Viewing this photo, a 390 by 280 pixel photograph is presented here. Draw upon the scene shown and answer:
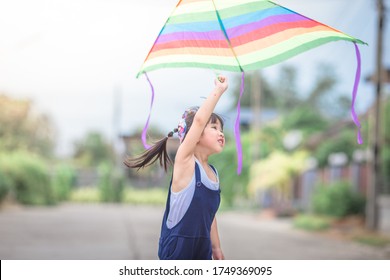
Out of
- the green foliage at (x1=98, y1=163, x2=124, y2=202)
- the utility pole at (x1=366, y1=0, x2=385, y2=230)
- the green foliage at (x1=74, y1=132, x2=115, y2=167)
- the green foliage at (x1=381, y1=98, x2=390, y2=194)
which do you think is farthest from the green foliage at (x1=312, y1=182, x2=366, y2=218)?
the green foliage at (x1=74, y1=132, x2=115, y2=167)

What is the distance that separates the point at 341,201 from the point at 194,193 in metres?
7.82

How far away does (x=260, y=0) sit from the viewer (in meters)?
2.52

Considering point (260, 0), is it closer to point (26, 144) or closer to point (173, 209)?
point (173, 209)

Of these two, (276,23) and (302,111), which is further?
(302,111)

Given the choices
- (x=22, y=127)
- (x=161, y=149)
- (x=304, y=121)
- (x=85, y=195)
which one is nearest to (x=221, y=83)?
(x=161, y=149)

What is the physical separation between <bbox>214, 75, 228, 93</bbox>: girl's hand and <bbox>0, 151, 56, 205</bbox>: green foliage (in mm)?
10174

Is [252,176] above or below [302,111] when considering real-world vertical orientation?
below

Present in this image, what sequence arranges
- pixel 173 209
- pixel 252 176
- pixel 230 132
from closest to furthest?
pixel 173 209, pixel 252 176, pixel 230 132

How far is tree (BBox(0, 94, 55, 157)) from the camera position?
45.8 ft

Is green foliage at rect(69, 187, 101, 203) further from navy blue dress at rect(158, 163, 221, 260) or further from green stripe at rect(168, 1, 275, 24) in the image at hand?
navy blue dress at rect(158, 163, 221, 260)

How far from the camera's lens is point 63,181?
50.3ft

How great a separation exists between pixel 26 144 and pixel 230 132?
4.97 meters

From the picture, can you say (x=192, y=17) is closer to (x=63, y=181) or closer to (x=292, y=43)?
(x=292, y=43)

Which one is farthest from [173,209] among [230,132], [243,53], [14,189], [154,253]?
[230,132]
